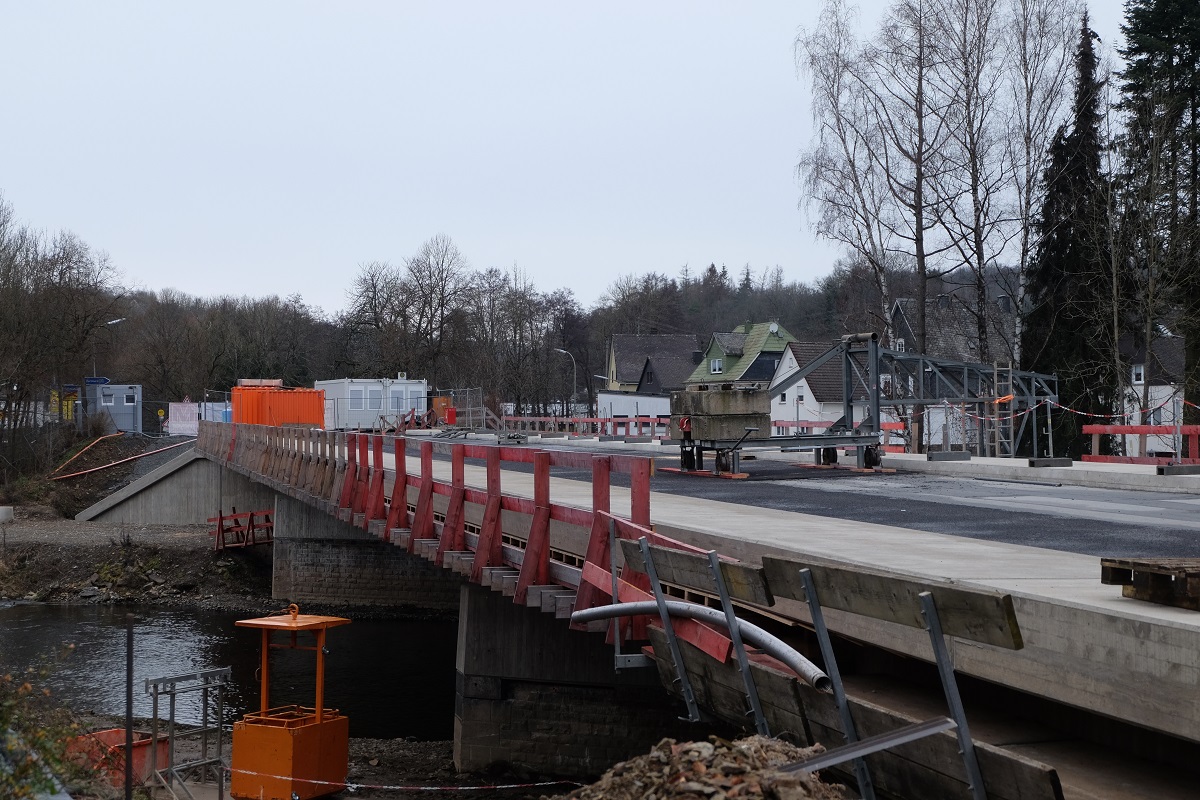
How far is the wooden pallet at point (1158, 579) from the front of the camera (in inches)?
222

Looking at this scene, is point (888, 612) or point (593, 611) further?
point (593, 611)

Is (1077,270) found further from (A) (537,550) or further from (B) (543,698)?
(A) (537,550)

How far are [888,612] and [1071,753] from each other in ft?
4.53

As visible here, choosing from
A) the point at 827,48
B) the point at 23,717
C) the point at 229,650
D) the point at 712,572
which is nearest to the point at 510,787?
the point at 23,717

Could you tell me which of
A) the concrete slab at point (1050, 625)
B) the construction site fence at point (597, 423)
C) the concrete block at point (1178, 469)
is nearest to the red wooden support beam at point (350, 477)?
the concrete slab at point (1050, 625)

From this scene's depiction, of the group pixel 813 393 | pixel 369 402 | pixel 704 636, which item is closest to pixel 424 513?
pixel 704 636

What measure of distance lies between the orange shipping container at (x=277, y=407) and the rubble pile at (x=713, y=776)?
39.7 m

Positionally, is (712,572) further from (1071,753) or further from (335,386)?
(335,386)

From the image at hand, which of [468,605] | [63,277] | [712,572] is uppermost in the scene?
[63,277]

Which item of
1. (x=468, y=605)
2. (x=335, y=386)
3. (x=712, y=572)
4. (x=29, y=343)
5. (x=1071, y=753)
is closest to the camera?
(x=1071, y=753)

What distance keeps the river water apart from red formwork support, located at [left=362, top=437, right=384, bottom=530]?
6297 mm

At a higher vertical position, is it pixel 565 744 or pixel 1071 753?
pixel 1071 753

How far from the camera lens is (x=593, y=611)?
338 inches

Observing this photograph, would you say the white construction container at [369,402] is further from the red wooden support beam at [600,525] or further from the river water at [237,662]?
the red wooden support beam at [600,525]
